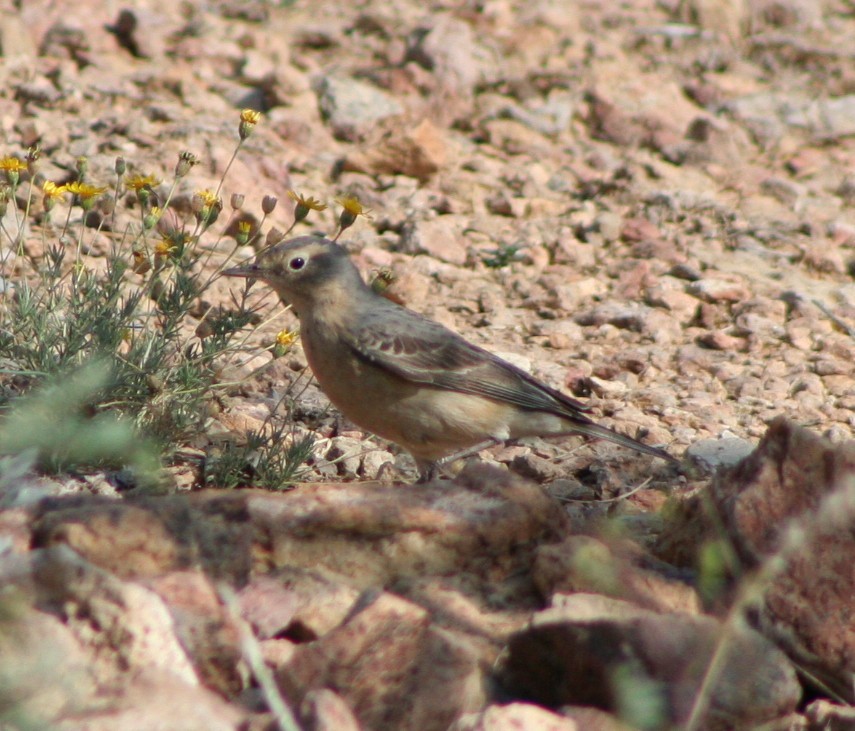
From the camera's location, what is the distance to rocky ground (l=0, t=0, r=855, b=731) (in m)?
3.87

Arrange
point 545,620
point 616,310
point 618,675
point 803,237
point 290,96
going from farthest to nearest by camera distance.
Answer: point 290,96
point 803,237
point 616,310
point 545,620
point 618,675

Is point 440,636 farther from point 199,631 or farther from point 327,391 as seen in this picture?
point 327,391

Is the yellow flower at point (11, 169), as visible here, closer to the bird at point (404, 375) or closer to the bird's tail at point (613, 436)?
the bird at point (404, 375)

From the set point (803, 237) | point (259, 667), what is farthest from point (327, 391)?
point (803, 237)

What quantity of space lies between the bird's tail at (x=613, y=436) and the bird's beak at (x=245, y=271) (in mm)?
2001

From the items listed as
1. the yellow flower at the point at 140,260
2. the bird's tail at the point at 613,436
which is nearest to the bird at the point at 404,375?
the bird's tail at the point at 613,436

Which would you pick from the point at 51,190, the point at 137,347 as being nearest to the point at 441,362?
the point at 137,347

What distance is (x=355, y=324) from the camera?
6977 mm

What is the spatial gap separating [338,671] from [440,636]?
0.36 metres

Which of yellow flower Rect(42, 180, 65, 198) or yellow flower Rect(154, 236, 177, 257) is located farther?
yellow flower Rect(42, 180, 65, 198)

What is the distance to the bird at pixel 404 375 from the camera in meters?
6.78

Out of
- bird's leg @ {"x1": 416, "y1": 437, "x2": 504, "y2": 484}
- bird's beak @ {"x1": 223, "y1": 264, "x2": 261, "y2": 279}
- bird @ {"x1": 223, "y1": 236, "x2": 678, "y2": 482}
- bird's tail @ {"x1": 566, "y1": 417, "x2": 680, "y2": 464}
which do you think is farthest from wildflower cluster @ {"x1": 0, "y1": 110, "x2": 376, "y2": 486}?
bird's tail @ {"x1": 566, "y1": 417, "x2": 680, "y2": 464}

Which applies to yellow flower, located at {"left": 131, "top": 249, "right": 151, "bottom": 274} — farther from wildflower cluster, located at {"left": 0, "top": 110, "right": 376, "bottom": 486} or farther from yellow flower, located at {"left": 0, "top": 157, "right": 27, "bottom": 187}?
yellow flower, located at {"left": 0, "top": 157, "right": 27, "bottom": 187}

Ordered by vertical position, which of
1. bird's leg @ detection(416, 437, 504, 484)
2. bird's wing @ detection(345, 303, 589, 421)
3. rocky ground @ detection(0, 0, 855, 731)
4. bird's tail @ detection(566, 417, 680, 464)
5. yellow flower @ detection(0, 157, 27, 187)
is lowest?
bird's leg @ detection(416, 437, 504, 484)
